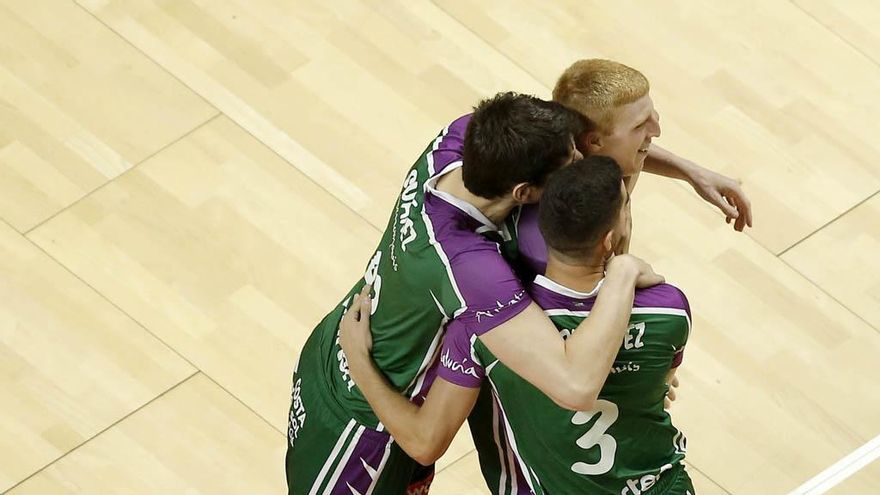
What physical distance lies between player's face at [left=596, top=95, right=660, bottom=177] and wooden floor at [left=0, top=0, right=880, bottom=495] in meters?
1.51

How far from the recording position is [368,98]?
5668 mm

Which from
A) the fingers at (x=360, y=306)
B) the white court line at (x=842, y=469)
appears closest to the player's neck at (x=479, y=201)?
the fingers at (x=360, y=306)

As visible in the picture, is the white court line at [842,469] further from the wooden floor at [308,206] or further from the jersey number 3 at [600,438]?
the jersey number 3 at [600,438]

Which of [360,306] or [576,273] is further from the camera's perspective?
[360,306]

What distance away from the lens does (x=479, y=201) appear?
3291mm

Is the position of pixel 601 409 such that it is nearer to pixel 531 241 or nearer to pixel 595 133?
pixel 531 241

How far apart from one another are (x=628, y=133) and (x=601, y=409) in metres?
0.64

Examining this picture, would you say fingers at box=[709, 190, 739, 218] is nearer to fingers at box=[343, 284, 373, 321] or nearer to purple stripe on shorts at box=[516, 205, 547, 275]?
purple stripe on shorts at box=[516, 205, 547, 275]

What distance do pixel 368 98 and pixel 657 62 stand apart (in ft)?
3.63

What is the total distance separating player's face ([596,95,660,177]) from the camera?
347cm

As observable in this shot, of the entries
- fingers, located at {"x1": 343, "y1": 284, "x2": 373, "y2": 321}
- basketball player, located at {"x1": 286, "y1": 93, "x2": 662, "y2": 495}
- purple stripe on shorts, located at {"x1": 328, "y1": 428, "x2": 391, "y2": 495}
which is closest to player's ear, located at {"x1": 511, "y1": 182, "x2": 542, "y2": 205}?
basketball player, located at {"x1": 286, "y1": 93, "x2": 662, "y2": 495}

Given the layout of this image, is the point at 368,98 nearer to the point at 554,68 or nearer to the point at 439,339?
the point at 554,68

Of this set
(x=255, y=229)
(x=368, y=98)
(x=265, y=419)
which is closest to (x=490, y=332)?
(x=265, y=419)

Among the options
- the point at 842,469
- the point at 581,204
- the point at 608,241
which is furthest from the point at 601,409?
the point at 842,469
